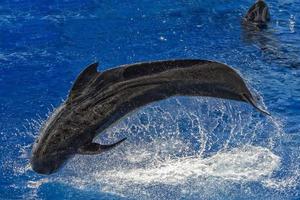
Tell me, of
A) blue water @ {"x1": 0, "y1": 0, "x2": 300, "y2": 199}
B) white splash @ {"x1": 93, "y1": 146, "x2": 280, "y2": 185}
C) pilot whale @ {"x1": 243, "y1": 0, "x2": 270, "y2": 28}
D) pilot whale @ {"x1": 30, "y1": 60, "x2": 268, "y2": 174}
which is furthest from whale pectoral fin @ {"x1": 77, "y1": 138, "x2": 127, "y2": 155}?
pilot whale @ {"x1": 243, "y1": 0, "x2": 270, "y2": 28}

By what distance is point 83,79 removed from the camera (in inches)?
304

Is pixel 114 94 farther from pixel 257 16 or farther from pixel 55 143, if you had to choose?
pixel 257 16

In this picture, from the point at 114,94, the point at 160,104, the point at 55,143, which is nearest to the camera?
the point at 114,94

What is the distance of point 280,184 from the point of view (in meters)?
10.0

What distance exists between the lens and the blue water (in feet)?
33.0

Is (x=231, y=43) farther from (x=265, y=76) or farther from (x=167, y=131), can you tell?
(x=167, y=131)

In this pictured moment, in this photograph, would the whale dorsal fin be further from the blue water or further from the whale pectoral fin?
the blue water

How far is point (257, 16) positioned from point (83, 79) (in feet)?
30.2

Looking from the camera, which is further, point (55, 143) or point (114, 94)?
point (55, 143)

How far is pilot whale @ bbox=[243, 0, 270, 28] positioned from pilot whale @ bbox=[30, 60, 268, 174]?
8345 mm

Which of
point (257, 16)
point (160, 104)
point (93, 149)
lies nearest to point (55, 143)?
point (93, 149)

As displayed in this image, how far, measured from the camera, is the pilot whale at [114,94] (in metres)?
7.76

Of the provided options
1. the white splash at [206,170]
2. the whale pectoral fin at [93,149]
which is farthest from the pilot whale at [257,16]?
the whale pectoral fin at [93,149]

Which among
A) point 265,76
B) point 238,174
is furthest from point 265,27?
point 238,174
